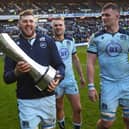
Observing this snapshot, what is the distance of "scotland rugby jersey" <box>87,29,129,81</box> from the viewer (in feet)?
22.7

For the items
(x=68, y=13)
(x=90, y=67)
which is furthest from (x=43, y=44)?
(x=68, y=13)

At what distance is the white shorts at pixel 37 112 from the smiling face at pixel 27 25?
906 millimetres

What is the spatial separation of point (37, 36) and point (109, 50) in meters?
1.39

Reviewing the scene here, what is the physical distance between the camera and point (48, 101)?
19.9 feet

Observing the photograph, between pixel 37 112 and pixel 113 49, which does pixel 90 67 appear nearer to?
pixel 113 49

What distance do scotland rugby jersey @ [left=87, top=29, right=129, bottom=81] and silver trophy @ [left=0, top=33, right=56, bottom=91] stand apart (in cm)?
170

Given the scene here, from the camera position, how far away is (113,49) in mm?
6902

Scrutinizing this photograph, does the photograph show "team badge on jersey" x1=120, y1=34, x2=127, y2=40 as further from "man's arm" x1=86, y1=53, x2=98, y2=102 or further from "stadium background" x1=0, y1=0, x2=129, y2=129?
"stadium background" x1=0, y1=0, x2=129, y2=129

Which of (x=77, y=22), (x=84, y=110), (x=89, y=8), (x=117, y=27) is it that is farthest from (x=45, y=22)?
(x=117, y=27)

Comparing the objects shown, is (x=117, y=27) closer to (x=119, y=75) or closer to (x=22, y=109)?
(x=119, y=75)

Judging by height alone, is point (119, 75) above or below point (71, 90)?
above

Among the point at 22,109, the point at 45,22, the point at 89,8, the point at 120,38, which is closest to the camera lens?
the point at 22,109

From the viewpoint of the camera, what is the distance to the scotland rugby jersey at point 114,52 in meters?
6.91

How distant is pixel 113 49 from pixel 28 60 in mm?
2063
